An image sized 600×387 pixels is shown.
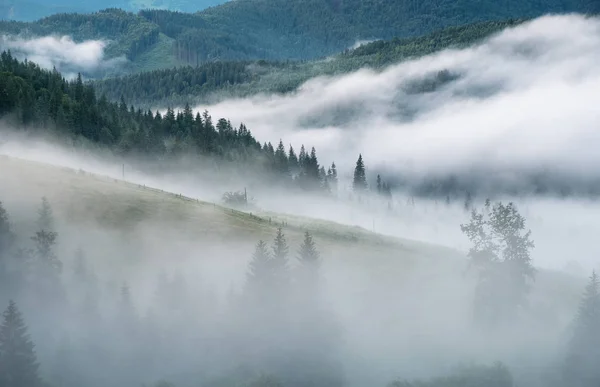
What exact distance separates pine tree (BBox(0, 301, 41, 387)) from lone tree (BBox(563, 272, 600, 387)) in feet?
192

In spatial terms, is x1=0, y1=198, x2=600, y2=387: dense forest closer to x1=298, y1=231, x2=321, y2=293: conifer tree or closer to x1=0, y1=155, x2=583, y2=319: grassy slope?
x1=298, y1=231, x2=321, y2=293: conifer tree

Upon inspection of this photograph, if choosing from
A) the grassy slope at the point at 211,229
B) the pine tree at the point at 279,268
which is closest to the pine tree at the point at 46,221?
the grassy slope at the point at 211,229

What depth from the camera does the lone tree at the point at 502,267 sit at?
101125mm

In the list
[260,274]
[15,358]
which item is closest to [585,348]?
[260,274]

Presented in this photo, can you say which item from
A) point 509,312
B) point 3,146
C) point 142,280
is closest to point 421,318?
point 509,312

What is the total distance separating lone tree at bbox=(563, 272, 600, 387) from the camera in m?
92.1

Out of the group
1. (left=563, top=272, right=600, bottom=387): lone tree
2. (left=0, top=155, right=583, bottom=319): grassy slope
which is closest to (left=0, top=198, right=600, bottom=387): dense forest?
(left=563, top=272, right=600, bottom=387): lone tree

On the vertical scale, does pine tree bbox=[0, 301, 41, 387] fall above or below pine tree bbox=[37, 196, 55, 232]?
below

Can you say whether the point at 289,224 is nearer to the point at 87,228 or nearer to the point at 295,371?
the point at 87,228

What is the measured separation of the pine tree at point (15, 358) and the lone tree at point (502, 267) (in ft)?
176

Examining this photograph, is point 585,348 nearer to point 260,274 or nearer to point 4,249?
point 260,274

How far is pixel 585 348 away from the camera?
94.1 metres

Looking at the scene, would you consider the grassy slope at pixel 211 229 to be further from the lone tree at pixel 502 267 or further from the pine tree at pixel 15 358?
the pine tree at pixel 15 358

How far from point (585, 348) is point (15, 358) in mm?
63454
